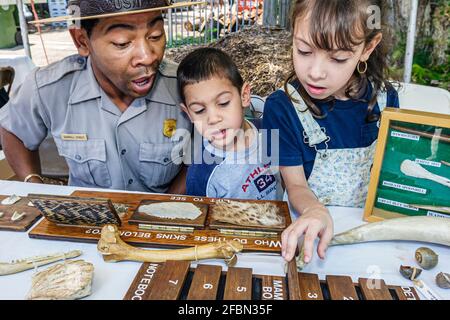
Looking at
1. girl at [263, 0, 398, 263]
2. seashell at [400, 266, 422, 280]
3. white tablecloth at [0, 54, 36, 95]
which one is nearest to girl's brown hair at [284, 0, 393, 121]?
girl at [263, 0, 398, 263]

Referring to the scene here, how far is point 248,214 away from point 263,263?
0.20 m

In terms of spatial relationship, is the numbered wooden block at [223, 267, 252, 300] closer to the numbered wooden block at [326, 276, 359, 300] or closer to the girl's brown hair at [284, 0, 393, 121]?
the numbered wooden block at [326, 276, 359, 300]

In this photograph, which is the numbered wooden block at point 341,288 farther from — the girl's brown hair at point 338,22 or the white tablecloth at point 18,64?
the white tablecloth at point 18,64

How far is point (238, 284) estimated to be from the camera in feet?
3.02

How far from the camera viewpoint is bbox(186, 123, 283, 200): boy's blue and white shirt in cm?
157

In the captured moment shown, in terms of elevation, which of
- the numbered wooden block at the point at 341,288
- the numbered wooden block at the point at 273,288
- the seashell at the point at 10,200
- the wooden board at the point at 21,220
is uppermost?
the seashell at the point at 10,200

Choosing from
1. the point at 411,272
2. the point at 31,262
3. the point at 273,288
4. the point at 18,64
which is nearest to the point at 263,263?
the point at 273,288

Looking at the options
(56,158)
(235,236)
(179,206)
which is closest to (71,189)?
(179,206)

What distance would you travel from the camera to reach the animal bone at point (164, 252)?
1019mm

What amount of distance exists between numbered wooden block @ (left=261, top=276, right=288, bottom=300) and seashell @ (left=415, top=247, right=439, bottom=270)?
0.37 metres

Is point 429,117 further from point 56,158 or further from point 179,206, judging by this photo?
point 56,158

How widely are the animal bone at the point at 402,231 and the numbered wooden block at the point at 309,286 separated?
0.19 metres

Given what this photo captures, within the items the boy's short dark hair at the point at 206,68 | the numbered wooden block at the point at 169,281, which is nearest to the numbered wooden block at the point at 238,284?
the numbered wooden block at the point at 169,281
